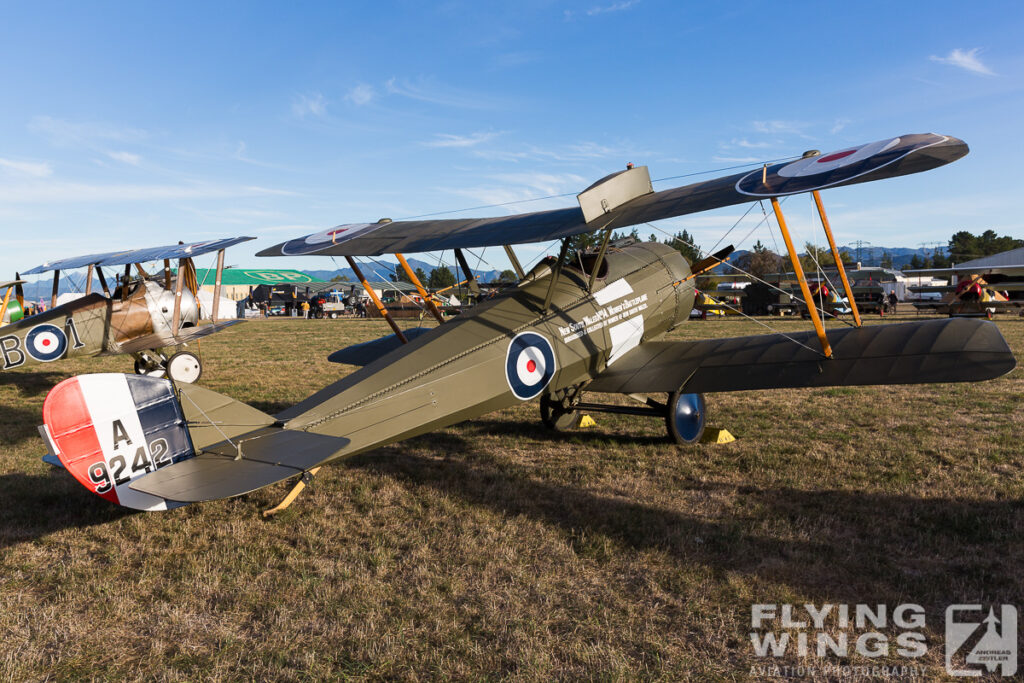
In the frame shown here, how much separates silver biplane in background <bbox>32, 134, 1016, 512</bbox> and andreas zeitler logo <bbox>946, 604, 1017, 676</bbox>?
2381 millimetres

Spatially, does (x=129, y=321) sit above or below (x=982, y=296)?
above

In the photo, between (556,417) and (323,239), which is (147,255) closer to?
(323,239)

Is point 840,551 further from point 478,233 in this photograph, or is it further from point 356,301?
point 356,301

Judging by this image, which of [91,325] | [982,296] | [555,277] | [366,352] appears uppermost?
[91,325]

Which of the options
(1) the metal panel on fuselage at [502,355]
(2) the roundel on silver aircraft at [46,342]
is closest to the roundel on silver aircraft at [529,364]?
(1) the metal panel on fuselage at [502,355]

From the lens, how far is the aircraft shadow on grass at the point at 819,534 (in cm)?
364

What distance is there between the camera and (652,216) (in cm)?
520

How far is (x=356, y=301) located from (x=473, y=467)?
49.1 metres

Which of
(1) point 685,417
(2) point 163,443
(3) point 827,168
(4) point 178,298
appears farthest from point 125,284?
→ (3) point 827,168

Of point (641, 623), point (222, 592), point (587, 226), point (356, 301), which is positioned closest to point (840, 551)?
point (641, 623)

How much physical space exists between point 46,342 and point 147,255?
221 cm

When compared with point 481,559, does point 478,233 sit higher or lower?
higher

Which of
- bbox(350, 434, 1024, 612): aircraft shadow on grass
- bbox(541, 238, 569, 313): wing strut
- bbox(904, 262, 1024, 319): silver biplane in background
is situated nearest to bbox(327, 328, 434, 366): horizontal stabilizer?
bbox(541, 238, 569, 313): wing strut

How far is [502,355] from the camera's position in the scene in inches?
230
